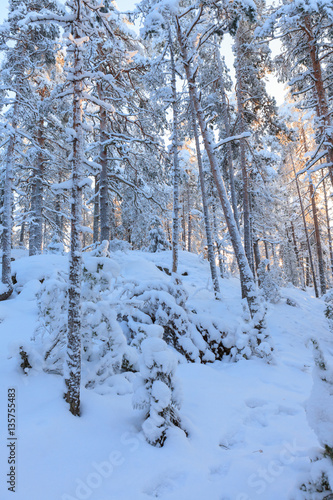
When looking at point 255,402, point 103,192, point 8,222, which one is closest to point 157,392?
point 255,402

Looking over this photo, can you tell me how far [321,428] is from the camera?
7.04ft

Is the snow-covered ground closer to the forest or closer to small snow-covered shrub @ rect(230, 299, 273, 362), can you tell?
the forest

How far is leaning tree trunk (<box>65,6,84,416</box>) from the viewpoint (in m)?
3.25

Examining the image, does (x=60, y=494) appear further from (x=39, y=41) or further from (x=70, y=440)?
(x=39, y=41)

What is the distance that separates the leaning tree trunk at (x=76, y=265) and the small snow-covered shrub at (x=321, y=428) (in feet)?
8.28

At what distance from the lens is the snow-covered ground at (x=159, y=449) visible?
7.73 feet

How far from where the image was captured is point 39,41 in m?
9.54

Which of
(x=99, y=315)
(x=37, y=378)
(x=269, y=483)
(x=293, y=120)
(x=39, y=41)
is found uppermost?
(x=293, y=120)

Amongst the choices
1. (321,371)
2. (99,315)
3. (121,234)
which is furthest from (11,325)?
(121,234)

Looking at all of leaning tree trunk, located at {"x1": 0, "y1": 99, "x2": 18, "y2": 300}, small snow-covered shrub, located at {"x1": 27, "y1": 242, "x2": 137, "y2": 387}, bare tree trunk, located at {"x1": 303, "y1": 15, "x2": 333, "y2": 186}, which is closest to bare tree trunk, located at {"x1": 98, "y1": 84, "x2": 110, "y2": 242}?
leaning tree trunk, located at {"x1": 0, "y1": 99, "x2": 18, "y2": 300}

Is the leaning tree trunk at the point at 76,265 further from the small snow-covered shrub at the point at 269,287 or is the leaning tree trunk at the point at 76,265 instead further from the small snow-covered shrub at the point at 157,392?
the small snow-covered shrub at the point at 269,287

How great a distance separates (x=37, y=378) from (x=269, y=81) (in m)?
15.7

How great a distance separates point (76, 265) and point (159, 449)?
2.33 meters

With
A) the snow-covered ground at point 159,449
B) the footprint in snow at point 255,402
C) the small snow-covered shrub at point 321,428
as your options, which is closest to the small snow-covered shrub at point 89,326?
the snow-covered ground at point 159,449
